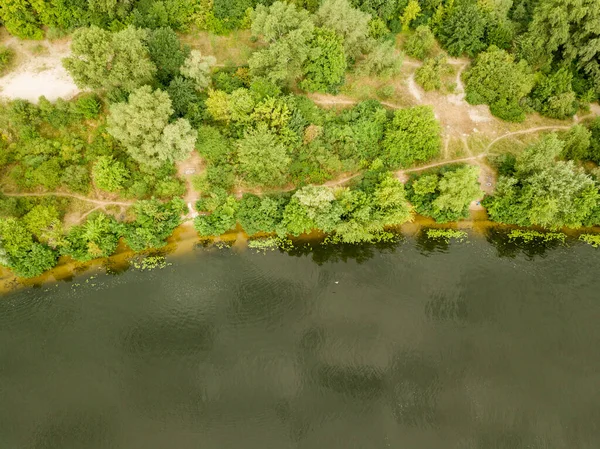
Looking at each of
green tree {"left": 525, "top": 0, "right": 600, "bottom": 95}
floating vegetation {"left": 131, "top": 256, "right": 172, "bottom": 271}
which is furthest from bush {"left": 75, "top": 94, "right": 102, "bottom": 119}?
green tree {"left": 525, "top": 0, "right": 600, "bottom": 95}

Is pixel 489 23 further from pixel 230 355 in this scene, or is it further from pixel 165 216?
pixel 230 355

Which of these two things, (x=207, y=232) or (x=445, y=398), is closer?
(x=445, y=398)

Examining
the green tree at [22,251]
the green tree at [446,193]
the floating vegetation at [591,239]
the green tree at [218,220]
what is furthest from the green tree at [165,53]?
the floating vegetation at [591,239]

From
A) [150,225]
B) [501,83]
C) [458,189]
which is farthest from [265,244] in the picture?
[501,83]

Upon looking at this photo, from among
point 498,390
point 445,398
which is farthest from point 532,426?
point 445,398

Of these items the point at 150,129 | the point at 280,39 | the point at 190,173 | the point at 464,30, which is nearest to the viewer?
the point at 150,129

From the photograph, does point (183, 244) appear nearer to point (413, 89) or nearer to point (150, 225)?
point (150, 225)
